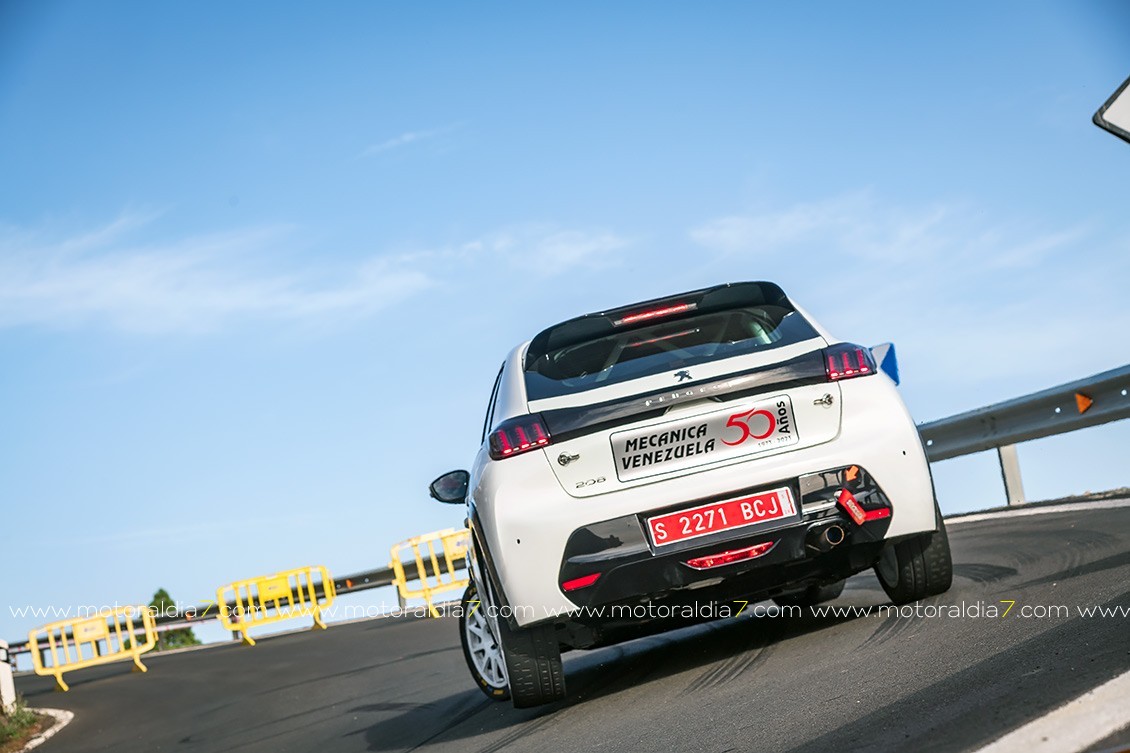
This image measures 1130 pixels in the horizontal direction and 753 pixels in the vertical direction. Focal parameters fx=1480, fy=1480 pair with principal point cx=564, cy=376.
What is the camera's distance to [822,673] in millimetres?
5863

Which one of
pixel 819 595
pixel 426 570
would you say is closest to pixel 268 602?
pixel 426 570

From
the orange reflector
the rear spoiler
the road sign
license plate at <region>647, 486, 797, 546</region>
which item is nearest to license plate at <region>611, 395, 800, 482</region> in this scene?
license plate at <region>647, 486, 797, 546</region>

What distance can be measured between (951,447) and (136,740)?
8028 mm

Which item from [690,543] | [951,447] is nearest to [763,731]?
[690,543]

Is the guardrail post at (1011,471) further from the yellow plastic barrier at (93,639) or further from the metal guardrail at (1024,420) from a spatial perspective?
the yellow plastic barrier at (93,639)

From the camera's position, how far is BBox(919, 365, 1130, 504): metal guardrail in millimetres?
12023

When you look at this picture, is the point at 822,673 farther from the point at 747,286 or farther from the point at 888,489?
the point at 747,286

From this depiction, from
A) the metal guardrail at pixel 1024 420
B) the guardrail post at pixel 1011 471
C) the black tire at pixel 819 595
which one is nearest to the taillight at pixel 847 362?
the black tire at pixel 819 595

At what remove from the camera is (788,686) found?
226 inches

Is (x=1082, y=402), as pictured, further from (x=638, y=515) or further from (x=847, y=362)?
(x=638, y=515)

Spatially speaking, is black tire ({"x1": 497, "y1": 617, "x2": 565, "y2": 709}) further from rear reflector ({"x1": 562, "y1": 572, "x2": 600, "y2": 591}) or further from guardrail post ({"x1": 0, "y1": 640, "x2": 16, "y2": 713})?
guardrail post ({"x1": 0, "y1": 640, "x2": 16, "y2": 713})

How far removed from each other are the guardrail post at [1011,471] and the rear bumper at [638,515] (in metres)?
7.44

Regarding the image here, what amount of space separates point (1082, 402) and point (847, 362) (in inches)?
264

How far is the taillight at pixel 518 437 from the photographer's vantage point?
6266mm
